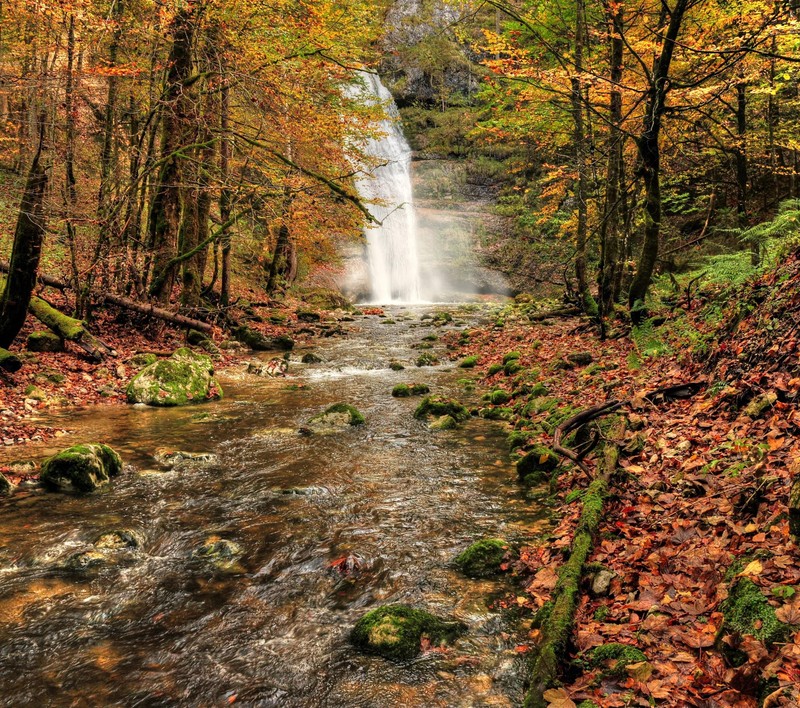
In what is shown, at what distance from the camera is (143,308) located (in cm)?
1163

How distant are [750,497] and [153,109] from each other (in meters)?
11.1

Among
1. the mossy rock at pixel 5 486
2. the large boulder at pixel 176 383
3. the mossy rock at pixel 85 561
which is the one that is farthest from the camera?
the large boulder at pixel 176 383

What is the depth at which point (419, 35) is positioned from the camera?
41.3 meters

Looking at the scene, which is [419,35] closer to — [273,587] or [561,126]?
[561,126]

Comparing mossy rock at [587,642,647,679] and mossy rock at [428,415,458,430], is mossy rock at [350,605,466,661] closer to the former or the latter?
mossy rock at [587,642,647,679]

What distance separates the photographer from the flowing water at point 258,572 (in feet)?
9.77

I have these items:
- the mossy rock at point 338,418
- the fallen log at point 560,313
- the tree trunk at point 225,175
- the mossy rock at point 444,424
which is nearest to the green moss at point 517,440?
the mossy rock at point 444,424

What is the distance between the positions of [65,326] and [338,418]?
5.78 m

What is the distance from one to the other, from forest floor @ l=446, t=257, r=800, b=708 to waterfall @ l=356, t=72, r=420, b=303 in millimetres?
24418

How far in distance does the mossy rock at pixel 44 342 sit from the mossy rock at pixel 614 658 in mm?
10029

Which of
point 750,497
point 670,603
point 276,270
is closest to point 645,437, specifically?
point 750,497

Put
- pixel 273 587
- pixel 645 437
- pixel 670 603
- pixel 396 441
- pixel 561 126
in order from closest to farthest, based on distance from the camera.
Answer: pixel 670 603 < pixel 273 587 < pixel 645 437 < pixel 396 441 < pixel 561 126

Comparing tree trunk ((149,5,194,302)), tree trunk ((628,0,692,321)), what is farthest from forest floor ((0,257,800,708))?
tree trunk ((149,5,194,302))

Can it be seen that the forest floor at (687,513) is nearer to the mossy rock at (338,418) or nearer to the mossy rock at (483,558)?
the mossy rock at (483,558)
